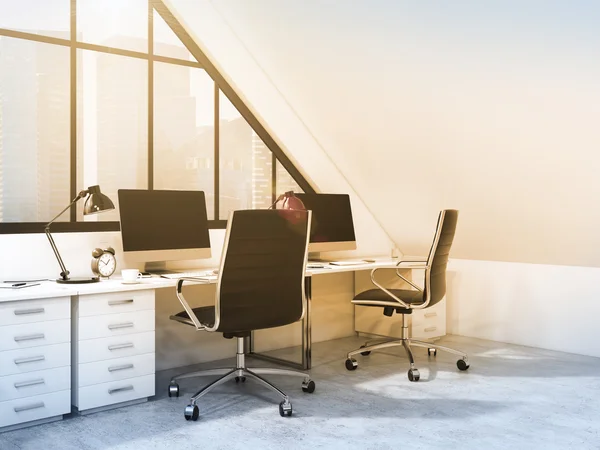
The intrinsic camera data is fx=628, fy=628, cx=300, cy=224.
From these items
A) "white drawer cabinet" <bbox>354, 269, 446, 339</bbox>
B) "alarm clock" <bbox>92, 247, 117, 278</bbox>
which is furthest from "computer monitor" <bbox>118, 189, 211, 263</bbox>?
"white drawer cabinet" <bbox>354, 269, 446, 339</bbox>

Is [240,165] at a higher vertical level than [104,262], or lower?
higher

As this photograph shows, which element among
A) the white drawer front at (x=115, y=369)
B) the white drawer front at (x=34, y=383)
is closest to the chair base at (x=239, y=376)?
the white drawer front at (x=115, y=369)

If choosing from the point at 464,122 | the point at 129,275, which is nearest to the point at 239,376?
the point at 129,275

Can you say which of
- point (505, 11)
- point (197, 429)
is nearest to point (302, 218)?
point (197, 429)

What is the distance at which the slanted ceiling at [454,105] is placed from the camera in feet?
11.6

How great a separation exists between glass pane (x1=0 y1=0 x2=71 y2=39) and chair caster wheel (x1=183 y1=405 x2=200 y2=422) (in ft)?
8.62

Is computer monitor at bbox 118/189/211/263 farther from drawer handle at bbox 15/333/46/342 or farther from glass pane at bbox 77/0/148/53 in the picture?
glass pane at bbox 77/0/148/53

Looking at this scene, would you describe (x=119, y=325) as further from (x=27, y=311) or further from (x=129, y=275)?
(x=27, y=311)

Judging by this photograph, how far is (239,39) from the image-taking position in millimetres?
5059

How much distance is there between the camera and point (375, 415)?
3.54m

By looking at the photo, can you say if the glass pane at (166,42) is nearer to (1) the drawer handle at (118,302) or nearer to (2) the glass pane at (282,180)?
(2) the glass pane at (282,180)

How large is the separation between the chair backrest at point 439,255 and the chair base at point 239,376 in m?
1.09

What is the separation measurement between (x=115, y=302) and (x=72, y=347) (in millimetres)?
331

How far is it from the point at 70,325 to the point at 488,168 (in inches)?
119
